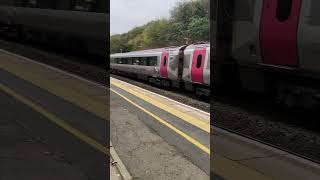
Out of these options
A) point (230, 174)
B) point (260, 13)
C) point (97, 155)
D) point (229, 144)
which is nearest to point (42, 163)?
point (97, 155)

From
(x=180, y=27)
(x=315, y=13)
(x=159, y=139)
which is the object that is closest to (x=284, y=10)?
(x=315, y=13)

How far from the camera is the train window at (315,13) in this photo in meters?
6.56

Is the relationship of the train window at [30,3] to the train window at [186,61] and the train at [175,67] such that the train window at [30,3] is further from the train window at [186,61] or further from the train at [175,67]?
the train window at [186,61]

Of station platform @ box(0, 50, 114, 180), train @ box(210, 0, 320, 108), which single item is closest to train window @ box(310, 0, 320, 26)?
train @ box(210, 0, 320, 108)

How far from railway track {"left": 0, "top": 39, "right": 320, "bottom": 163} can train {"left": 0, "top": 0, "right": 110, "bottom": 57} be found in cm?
19

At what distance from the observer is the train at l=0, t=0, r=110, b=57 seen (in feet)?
14.5

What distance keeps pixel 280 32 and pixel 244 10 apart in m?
0.91

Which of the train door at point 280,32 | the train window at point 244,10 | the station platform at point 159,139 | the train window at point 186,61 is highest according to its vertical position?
the train window at point 244,10

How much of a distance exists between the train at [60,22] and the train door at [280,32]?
289 centimetres

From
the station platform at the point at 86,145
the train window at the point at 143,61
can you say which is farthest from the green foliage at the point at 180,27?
the train window at the point at 143,61

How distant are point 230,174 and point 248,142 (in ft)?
4.11

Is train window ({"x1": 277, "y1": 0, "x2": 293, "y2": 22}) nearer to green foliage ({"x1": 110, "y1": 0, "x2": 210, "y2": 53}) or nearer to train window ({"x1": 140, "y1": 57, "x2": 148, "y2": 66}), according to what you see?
green foliage ({"x1": 110, "y1": 0, "x2": 210, "y2": 53})

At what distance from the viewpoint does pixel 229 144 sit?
6316mm

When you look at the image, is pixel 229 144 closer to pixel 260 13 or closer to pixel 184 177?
pixel 184 177
